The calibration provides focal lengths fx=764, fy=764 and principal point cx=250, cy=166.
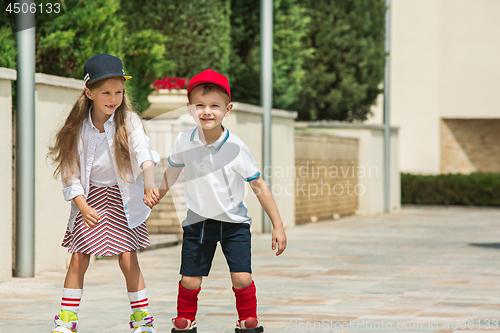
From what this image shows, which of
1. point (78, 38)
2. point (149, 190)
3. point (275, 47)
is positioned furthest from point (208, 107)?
point (275, 47)

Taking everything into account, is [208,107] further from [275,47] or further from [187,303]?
[275,47]

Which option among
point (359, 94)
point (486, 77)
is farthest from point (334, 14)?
point (486, 77)

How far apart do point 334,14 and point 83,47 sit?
13251 mm

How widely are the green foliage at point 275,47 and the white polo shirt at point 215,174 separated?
13275 millimetres

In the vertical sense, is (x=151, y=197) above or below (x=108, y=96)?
below

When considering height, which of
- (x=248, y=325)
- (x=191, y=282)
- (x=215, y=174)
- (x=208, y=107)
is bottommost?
(x=248, y=325)

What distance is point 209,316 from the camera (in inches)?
210

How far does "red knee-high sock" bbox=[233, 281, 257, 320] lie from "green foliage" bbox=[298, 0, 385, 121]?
16572 millimetres

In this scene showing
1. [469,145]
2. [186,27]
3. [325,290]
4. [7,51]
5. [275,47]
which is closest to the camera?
[325,290]

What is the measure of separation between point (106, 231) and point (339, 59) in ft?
57.2

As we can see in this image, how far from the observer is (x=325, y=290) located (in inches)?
259

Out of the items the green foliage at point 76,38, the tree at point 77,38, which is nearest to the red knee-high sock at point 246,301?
the tree at point 77,38

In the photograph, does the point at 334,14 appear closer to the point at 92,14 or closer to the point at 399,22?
the point at 399,22

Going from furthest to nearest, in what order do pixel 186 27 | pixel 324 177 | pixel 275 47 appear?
pixel 275 47 → pixel 186 27 → pixel 324 177
